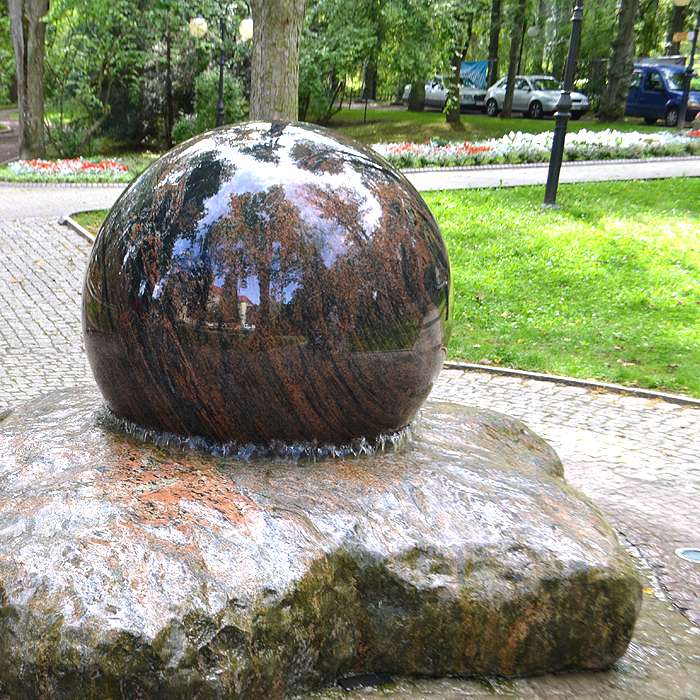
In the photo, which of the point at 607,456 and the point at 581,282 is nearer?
the point at 607,456

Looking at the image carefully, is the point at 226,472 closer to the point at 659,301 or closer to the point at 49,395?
the point at 49,395

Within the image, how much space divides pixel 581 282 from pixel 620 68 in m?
23.3

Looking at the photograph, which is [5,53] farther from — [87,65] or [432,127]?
[432,127]

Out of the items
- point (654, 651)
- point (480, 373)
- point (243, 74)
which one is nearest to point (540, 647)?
point (654, 651)

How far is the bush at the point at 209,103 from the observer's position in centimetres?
2697

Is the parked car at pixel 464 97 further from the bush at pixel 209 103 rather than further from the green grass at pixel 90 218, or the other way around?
the green grass at pixel 90 218

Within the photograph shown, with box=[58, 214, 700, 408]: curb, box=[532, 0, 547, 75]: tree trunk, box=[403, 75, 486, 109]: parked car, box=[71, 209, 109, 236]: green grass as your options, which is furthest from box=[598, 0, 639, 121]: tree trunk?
box=[58, 214, 700, 408]: curb

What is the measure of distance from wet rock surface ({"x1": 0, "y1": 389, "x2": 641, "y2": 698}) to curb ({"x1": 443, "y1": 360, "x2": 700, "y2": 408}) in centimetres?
430

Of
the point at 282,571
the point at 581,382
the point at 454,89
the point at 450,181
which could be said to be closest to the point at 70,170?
the point at 450,181

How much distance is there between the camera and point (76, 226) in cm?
1489

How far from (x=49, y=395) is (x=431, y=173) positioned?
16.3 metres

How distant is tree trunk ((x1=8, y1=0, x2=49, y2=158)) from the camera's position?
2223 cm

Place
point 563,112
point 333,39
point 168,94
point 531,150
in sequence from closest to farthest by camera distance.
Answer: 1. point 563,112
2. point 531,150
3. point 333,39
4. point 168,94

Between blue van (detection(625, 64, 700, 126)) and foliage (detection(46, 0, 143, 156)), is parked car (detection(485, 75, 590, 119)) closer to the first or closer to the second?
blue van (detection(625, 64, 700, 126))
